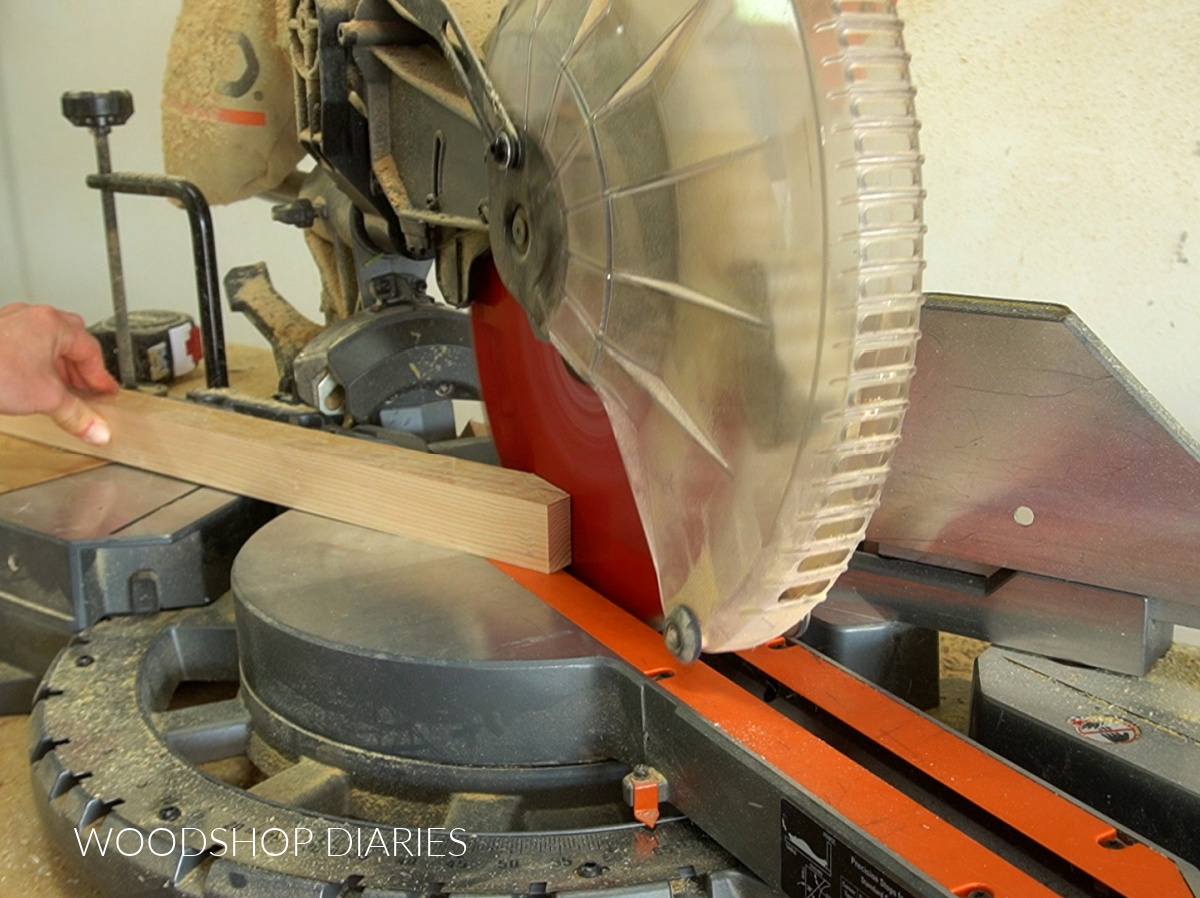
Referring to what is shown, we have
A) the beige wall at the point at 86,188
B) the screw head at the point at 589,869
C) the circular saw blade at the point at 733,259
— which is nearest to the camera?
the circular saw blade at the point at 733,259

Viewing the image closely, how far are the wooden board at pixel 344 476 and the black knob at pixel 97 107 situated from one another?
14.5 inches

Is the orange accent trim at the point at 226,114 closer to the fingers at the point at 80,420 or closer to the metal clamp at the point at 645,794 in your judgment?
the fingers at the point at 80,420

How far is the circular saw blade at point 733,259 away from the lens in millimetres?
682

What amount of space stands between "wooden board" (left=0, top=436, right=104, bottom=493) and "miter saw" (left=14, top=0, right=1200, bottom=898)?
0.31m

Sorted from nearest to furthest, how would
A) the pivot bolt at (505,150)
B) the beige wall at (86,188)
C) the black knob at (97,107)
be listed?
the pivot bolt at (505,150) < the black knob at (97,107) < the beige wall at (86,188)

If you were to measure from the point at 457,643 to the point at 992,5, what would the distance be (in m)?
1.42

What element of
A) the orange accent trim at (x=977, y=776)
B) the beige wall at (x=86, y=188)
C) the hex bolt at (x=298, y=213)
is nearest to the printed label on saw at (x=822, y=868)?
the orange accent trim at (x=977, y=776)

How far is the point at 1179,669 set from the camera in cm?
117

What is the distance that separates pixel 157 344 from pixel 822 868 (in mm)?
1546

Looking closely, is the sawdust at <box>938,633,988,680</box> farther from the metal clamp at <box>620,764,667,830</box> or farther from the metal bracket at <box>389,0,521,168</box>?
the metal bracket at <box>389,0,521,168</box>

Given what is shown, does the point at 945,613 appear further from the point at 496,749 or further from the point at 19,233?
the point at 19,233

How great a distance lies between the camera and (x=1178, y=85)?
1709mm

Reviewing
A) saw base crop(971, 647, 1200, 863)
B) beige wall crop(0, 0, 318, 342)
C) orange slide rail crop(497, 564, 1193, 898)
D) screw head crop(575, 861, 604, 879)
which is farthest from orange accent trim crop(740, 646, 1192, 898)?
beige wall crop(0, 0, 318, 342)

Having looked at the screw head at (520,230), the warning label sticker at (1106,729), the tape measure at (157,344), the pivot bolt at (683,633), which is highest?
the screw head at (520,230)
